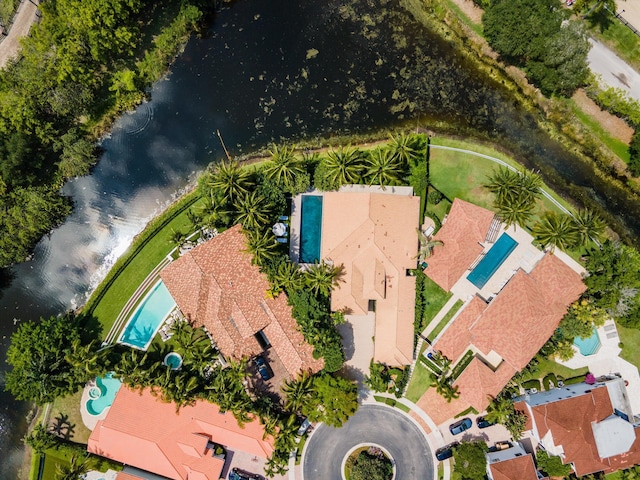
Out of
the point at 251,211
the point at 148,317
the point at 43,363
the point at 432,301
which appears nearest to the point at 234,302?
the point at 251,211

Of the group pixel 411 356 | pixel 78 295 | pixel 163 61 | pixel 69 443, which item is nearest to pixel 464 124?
pixel 411 356

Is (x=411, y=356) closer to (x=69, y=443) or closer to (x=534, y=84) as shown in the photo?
(x=534, y=84)

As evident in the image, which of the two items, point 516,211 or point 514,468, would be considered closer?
point 514,468

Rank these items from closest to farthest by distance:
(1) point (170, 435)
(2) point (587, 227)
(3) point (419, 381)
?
(2) point (587, 227) → (1) point (170, 435) → (3) point (419, 381)

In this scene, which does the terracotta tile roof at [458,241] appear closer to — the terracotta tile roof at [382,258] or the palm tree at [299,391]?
the terracotta tile roof at [382,258]

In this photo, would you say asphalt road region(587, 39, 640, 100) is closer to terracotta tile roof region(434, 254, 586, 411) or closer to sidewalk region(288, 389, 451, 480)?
terracotta tile roof region(434, 254, 586, 411)

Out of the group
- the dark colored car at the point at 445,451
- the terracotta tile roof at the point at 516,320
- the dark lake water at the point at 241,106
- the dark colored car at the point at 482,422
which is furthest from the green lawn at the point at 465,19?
the dark colored car at the point at 445,451

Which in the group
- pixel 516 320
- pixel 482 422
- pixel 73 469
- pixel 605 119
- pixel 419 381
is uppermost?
pixel 605 119

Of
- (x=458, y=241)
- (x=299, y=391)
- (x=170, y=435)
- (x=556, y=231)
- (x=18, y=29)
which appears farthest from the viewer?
(x=18, y=29)

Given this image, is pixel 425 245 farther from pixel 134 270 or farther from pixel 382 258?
pixel 134 270
